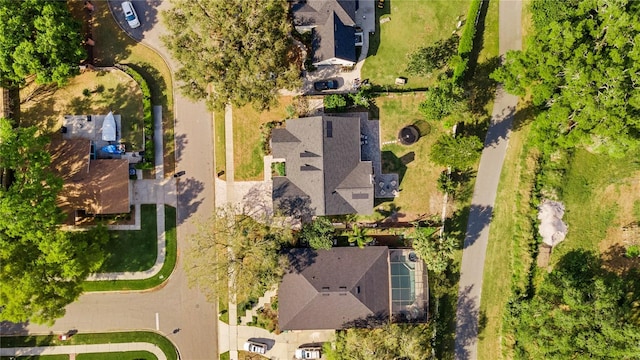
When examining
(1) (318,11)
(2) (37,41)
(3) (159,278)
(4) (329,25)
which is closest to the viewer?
(2) (37,41)

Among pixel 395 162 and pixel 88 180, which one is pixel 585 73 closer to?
pixel 395 162

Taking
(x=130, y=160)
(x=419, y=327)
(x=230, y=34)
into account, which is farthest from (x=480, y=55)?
(x=130, y=160)

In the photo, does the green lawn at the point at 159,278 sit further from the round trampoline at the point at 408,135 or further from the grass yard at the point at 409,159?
the round trampoline at the point at 408,135

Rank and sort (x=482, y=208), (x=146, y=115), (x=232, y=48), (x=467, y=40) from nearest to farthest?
(x=232, y=48), (x=467, y=40), (x=146, y=115), (x=482, y=208)

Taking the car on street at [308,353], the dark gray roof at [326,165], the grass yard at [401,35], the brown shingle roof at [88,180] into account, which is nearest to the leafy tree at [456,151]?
the dark gray roof at [326,165]

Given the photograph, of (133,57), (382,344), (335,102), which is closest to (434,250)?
(382,344)

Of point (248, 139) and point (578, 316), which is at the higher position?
point (248, 139)

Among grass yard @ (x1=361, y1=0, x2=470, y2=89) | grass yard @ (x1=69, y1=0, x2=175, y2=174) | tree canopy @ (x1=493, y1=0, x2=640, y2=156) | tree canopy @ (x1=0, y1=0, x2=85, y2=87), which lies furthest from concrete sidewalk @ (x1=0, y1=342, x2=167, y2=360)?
tree canopy @ (x1=493, y1=0, x2=640, y2=156)

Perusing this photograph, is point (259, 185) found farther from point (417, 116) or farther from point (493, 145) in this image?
point (493, 145)
